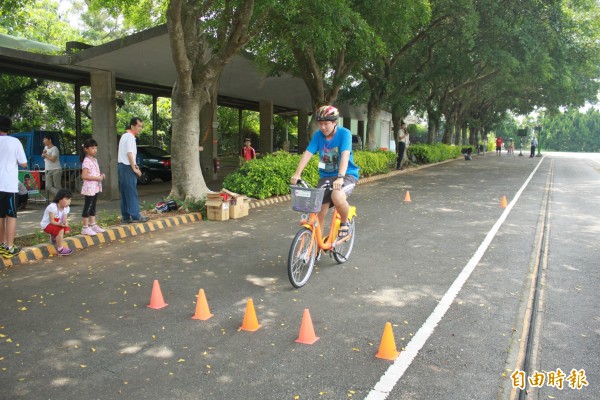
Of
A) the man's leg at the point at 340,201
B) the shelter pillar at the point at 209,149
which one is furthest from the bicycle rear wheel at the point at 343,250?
the shelter pillar at the point at 209,149

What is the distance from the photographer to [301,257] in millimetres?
5598

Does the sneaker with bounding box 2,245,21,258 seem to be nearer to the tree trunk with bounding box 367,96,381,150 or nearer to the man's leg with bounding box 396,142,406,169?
the tree trunk with bounding box 367,96,381,150

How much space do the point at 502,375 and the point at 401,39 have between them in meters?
15.0

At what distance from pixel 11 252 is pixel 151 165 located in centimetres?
1266

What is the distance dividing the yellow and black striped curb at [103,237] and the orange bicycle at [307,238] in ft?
12.9

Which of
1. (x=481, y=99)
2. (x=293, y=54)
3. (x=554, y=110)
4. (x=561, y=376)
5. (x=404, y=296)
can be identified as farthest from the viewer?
(x=481, y=99)

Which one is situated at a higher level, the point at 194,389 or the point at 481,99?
the point at 481,99

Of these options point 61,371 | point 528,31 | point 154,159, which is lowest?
point 61,371

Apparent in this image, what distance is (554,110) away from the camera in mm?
39938

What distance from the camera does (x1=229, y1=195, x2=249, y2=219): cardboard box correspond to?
403 inches

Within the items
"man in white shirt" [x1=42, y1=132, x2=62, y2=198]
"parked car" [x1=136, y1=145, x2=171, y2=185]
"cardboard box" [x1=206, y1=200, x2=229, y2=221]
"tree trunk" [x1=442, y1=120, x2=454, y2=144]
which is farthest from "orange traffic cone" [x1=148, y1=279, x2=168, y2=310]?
"tree trunk" [x1=442, y1=120, x2=454, y2=144]

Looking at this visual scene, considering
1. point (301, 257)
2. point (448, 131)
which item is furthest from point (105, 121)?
point (448, 131)

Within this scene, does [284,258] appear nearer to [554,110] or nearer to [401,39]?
[401,39]

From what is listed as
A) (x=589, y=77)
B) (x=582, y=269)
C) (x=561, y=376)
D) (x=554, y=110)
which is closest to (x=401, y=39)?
(x=582, y=269)
